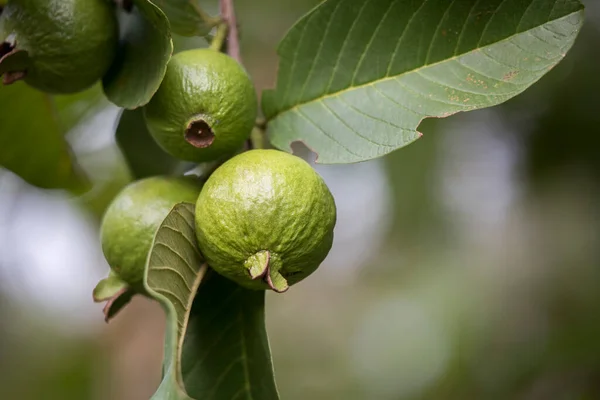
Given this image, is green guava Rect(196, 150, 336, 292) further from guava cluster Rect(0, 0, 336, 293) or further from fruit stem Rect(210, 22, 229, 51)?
fruit stem Rect(210, 22, 229, 51)

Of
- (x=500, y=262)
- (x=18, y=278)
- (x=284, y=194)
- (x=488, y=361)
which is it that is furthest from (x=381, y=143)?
(x=18, y=278)

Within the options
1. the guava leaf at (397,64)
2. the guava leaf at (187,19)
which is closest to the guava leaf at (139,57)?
the guava leaf at (187,19)

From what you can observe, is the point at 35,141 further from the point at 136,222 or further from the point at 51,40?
the point at 136,222

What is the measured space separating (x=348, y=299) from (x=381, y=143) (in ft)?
12.1

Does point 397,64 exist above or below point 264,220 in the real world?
above

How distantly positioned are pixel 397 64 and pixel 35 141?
1.00 meters

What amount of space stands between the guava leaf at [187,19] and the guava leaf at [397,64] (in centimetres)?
24

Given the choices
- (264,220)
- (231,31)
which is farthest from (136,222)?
(231,31)

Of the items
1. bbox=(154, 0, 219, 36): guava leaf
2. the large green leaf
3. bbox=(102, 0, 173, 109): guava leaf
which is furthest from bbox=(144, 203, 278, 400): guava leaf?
bbox=(154, 0, 219, 36): guava leaf

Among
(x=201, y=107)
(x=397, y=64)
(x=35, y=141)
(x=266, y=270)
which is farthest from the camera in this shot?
(x=35, y=141)

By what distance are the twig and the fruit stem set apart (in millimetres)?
11

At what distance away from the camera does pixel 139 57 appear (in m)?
1.08

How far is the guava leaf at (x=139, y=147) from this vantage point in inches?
53.3

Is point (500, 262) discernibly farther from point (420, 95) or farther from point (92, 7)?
point (92, 7)
